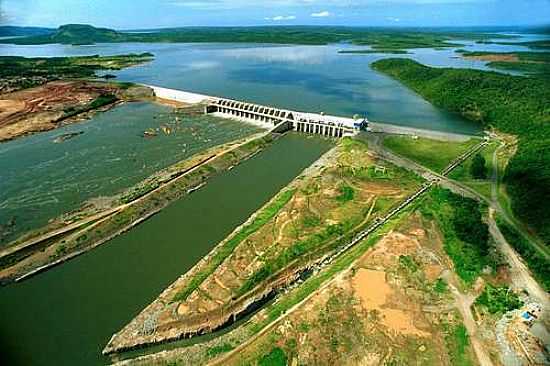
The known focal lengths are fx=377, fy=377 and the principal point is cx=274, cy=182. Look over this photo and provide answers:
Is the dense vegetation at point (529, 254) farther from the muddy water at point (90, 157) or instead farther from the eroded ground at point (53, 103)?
the eroded ground at point (53, 103)

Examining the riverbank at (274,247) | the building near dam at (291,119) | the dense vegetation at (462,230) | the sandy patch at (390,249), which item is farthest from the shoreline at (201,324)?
the building near dam at (291,119)

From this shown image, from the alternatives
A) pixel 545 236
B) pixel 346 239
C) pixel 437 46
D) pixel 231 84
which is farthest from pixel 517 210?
pixel 437 46

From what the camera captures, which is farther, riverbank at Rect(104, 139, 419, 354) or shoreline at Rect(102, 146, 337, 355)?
riverbank at Rect(104, 139, 419, 354)

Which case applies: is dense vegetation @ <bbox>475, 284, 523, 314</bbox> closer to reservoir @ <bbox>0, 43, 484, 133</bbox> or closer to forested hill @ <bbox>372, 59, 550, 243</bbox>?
forested hill @ <bbox>372, 59, 550, 243</bbox>

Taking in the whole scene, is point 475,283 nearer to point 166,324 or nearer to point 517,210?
point 517,210

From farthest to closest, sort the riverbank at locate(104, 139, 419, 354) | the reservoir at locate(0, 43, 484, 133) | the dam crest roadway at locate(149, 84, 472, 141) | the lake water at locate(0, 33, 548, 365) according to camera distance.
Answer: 1. the reservoir at locate(0, 43, 484, 133)
2. the dam crest roadway at locate(149, 84, 472, 141)
3. the lake water at locate(0, 33, 548, 365)
4. the riverbank at locate(104, 139, 419, 354)

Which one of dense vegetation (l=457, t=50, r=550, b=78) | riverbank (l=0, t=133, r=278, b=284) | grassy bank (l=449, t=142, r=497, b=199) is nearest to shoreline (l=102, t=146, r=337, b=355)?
riverbank (l=0, t=133, r=278, b=284)

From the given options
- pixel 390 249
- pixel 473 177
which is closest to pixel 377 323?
pixel 390 249
